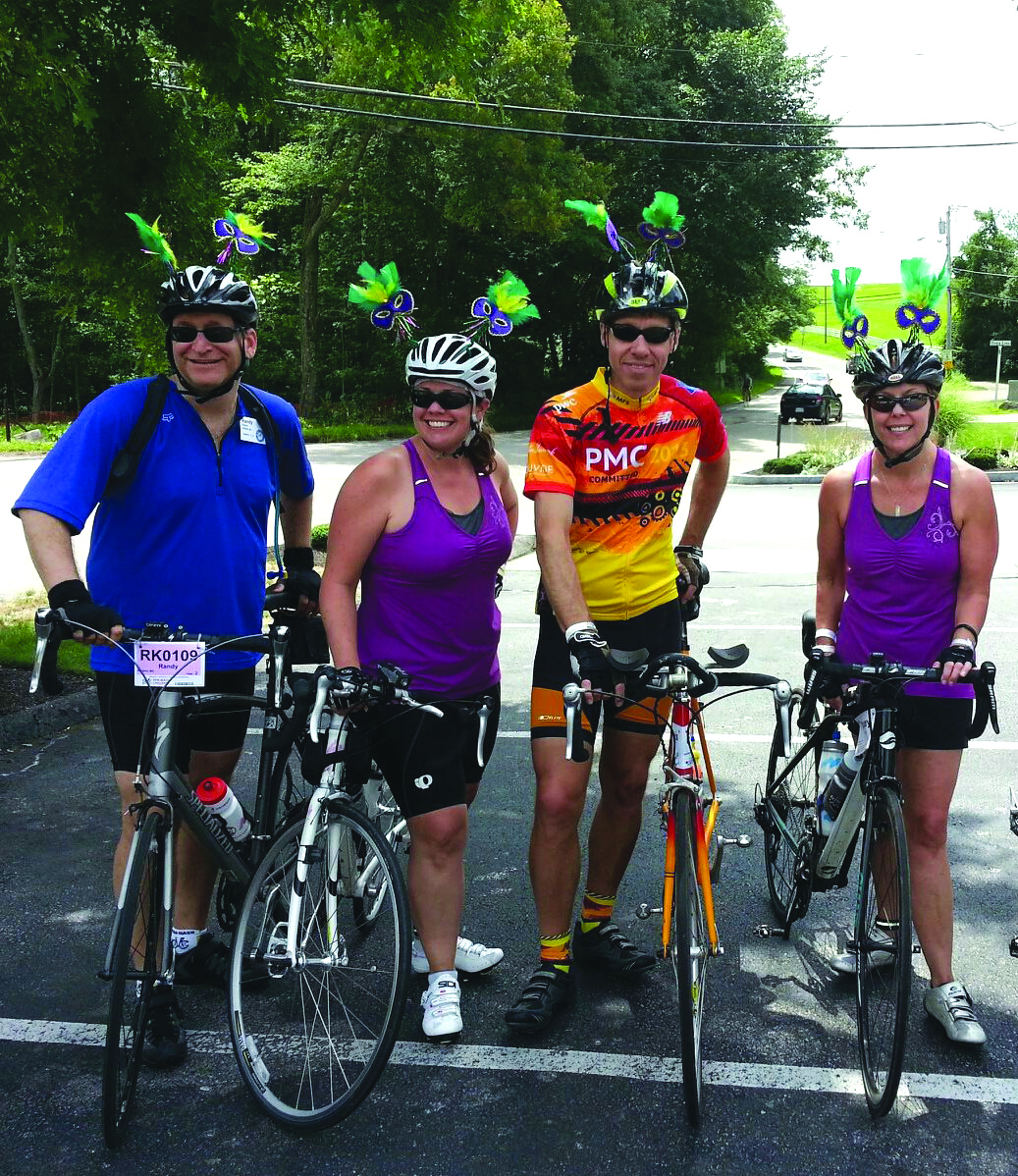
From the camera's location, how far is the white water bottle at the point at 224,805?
3.76 meters

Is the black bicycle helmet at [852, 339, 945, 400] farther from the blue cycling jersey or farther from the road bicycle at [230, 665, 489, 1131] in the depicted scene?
the blue cycling jersey

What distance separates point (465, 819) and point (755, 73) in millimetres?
39736

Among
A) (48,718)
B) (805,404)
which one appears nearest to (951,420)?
(805,404)

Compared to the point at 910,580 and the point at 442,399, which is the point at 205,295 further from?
the point at 910,580

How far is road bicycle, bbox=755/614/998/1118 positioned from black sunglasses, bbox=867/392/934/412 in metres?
0.78

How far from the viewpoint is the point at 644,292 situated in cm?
392

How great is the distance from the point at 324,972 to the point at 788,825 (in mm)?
1806

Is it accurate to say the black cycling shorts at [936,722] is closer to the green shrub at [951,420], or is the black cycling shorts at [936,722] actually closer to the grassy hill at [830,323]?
the green shrub at [951,420]

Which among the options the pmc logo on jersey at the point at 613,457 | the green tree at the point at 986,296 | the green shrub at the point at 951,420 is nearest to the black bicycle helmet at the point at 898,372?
the pmc logo on jersey at the point at 613,457

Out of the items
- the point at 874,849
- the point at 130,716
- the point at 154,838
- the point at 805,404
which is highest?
the point at 130,716

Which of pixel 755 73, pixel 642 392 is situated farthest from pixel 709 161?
pixel 642 392

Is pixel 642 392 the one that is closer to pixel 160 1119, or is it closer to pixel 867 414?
pixel 867 414

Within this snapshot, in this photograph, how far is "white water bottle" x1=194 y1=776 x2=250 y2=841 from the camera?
12.3 feet

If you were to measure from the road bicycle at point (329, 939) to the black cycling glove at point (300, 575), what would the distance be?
65cm
